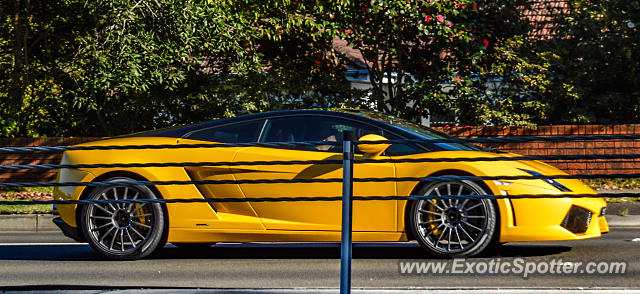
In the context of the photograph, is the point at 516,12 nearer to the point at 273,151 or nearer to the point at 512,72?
the point at 512,72

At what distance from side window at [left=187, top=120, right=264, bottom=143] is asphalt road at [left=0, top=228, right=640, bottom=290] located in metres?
1.10

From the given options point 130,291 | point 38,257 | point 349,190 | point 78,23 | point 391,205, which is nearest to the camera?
point 349,190

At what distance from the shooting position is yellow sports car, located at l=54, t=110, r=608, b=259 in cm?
680

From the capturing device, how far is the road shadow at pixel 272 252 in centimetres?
759

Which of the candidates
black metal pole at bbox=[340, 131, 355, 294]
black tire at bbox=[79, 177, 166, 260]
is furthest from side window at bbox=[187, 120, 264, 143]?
black metal pole at bbox=[340, 131, 355, 294]

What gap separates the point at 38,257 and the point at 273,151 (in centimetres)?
266

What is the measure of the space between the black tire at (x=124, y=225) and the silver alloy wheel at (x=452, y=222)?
227 centimetres

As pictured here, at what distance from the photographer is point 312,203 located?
7.07 meters

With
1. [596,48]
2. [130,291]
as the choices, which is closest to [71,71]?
[596,48]

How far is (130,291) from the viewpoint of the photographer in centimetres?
497

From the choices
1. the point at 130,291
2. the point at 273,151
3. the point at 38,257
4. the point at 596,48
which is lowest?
the point at 38,257

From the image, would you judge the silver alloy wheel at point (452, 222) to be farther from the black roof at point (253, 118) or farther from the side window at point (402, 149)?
the black roof at point (253, 118)

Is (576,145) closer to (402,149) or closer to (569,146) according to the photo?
(569,146)

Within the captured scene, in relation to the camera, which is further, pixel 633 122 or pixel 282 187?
A: pixel 633 122
